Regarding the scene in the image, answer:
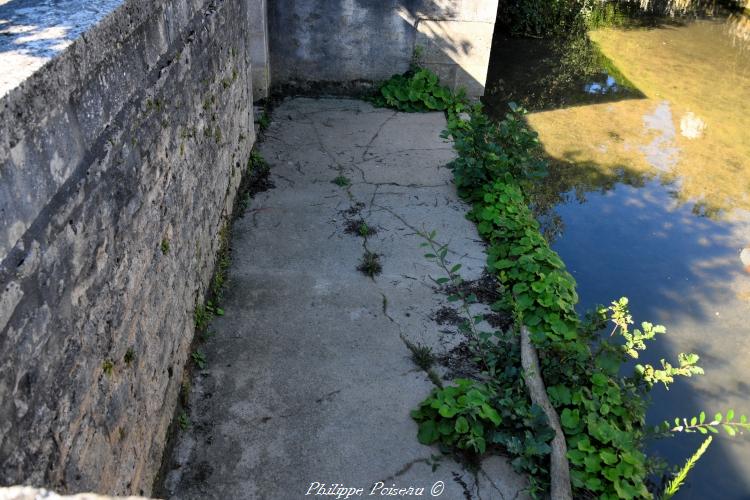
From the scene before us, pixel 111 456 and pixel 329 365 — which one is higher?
pixel 111 456

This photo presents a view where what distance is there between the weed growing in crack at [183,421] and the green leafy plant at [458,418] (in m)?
1.12

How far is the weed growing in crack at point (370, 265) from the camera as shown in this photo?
4.43 meters

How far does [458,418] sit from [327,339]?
1.02 metres

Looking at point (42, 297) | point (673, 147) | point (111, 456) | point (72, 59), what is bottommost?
point (673, 147)

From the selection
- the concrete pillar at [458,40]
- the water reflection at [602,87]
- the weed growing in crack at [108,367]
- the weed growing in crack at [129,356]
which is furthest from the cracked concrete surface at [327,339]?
the water reflection at [602,87]

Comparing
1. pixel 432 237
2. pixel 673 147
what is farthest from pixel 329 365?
pixel 673 147

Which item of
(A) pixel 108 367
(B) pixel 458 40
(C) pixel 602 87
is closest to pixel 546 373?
(A) pixel 108 367

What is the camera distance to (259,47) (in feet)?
22.5

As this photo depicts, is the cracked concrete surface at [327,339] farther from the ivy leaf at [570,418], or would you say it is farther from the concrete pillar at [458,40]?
the concrete pillar at [458,40]

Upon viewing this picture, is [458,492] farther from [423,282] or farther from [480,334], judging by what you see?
[423,282]

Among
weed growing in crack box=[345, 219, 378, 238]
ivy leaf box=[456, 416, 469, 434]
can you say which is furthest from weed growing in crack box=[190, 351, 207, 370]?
weed growing in crack box=[345, 219, 378, 238]

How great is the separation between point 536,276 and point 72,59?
10.2 feet

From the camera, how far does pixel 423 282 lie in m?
4.39

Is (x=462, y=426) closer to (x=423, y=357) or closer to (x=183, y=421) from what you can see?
(x=423, y=357)
